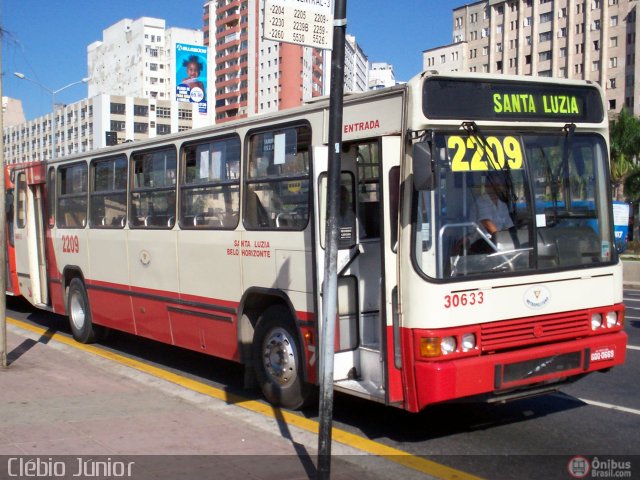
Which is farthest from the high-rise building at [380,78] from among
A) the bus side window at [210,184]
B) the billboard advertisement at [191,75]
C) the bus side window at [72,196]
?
the billboard advertisement at [191,75]

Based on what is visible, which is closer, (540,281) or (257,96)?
(540,281)

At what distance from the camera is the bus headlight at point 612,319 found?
21.9 ft

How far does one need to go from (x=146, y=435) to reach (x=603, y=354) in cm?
405

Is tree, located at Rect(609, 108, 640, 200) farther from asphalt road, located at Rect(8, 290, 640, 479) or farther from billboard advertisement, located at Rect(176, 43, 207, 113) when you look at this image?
asphalt road, located at Rect(8, 290, 640, 479)

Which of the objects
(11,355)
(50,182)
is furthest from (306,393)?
(50,182)

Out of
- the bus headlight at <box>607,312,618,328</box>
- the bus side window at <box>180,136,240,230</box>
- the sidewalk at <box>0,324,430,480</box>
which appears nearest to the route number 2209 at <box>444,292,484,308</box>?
the sidewalk at <box>0,324,430,480</box>

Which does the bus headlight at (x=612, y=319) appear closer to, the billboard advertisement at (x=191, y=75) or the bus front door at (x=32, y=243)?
the bus front door at (x=32, y=243)

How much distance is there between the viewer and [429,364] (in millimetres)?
5734

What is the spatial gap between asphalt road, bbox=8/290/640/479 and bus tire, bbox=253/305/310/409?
0.95ft

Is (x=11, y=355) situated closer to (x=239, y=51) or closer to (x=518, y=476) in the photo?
(x=518, y=476)

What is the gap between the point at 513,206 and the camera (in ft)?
20.5

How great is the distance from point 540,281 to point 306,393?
8.16ft

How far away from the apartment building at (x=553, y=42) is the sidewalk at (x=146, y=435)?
73.7m

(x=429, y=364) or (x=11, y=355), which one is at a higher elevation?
(x=429, y=364)
